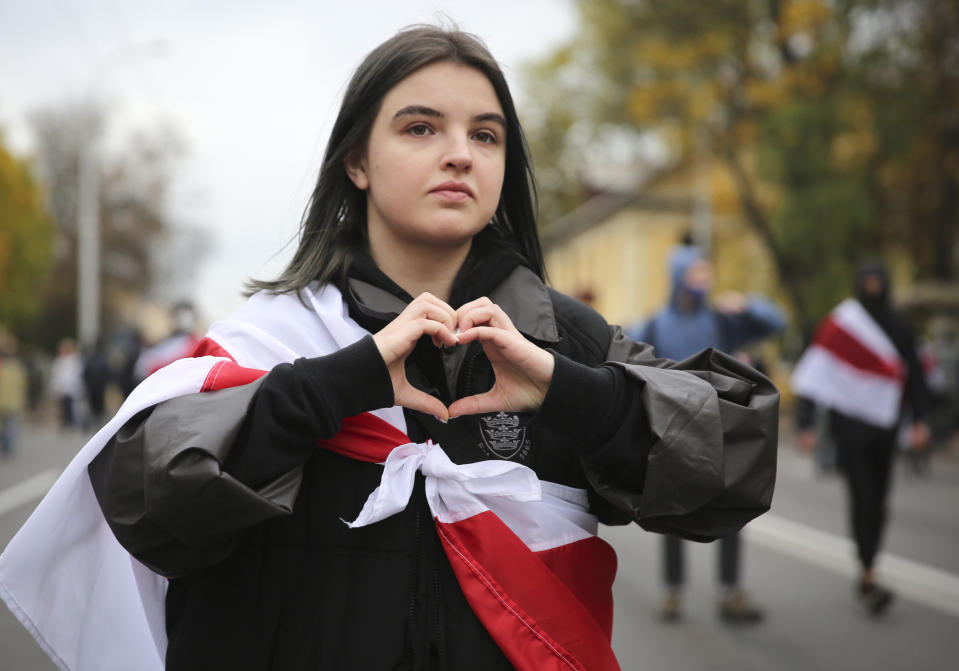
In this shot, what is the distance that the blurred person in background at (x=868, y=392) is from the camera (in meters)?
6.54

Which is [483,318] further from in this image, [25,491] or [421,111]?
[25,491]

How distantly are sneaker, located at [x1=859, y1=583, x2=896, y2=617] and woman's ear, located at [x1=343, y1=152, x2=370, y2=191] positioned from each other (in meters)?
5.21

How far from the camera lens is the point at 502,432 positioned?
1.93 metres

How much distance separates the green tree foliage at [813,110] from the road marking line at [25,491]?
569 inches

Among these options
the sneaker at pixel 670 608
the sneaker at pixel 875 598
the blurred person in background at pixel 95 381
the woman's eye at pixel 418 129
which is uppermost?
the woman's eye at pixel 418 129

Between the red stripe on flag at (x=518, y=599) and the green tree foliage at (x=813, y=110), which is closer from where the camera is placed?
the red stripe on flag at (x=518, y=599)

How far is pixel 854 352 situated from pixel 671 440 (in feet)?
18.9

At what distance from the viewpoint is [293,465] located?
1737 mm

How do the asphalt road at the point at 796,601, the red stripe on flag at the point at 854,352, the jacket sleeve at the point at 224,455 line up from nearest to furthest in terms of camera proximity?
the jacket sleeve at the point at 224,455
the asphalt road at the point at 796,601
the red stripe on flag at the point at 854,352

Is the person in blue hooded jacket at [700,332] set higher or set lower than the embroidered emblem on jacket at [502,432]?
lower

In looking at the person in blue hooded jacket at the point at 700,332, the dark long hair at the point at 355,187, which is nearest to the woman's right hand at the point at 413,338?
the dark long hair at the point at 355,187

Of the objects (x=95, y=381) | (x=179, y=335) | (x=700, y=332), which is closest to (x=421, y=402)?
(x=700, y=332)

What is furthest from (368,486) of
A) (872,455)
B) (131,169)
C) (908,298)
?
(131,169)

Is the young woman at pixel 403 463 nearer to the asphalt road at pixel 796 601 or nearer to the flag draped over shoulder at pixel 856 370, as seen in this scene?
the asphalt road at pixel 796 601
